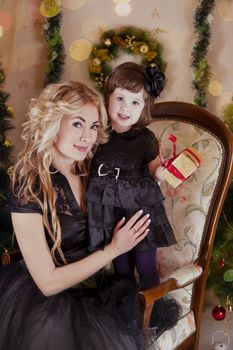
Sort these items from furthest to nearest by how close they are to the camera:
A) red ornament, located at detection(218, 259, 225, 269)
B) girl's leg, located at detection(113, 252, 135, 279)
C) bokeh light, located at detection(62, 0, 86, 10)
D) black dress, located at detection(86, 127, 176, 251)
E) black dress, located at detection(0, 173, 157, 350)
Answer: bokeh light, located at detection(62, 0, 86, 10) → red ornament, located at detection(218, 259, 225, 269) → girl's leg, located at detection(113, 252, 135, 279) → black dress, located at detection(86, 127, 176, 251) → black dress, located at detection(0, 173, 157, 350)

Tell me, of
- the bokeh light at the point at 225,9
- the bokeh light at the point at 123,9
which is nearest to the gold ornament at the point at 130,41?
the bokeh light at the point at 123,9

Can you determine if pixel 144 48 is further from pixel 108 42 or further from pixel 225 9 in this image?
pixel 225 9

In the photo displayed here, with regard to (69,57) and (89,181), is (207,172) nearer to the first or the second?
(89,181)

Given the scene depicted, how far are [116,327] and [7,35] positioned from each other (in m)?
1.81

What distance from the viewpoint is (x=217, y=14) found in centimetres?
220

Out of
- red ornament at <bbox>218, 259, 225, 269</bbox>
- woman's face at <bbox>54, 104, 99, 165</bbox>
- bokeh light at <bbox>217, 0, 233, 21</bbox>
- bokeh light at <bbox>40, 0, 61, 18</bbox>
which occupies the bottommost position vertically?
red ornament at <bbox>218, 259, 225, 269</bbox>

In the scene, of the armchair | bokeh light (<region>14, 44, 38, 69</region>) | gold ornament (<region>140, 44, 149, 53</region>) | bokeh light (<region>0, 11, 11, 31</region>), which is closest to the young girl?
the armchair

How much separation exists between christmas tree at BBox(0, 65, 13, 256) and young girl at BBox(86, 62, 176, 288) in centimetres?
90

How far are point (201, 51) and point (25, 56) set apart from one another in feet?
3.12

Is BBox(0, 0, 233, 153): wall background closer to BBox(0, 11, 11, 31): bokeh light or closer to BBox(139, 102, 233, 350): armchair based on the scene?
BBox(0, 11, 11, 31): bokeh light

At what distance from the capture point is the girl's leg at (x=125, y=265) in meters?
1.45

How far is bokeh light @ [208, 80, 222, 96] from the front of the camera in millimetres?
2254

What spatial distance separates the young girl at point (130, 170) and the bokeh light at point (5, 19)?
1397 mm

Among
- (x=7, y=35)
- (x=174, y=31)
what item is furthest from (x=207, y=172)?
(x=7, y=35)
